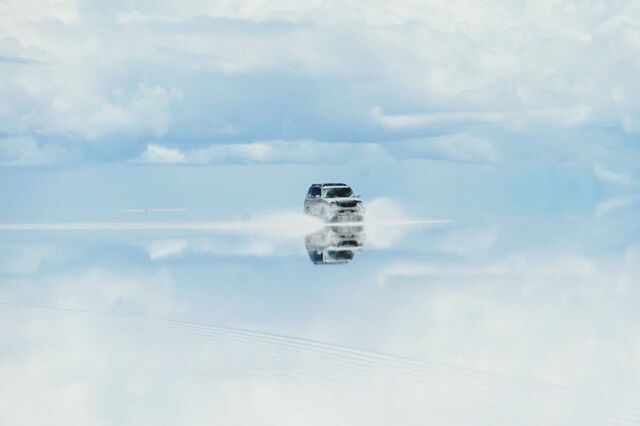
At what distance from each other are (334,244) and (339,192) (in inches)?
235

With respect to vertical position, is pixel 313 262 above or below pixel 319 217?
below

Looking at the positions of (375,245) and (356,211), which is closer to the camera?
(375,245)

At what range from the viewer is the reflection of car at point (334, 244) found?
1723 cm

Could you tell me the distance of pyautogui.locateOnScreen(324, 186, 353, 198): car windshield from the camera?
83.8 feet

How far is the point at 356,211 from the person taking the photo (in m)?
25.8

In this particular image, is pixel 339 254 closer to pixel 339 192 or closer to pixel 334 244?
pixel 334 244

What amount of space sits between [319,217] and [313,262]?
9282 millimetres

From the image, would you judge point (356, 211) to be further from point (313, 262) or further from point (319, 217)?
point (313, 262)

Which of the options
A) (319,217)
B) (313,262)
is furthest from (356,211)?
(313,262)

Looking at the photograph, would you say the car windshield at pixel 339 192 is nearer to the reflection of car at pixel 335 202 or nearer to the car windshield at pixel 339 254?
the reflection of car at pixel 335 202

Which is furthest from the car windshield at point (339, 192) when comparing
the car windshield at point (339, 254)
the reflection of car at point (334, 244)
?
the car windshield at point (339, 254)

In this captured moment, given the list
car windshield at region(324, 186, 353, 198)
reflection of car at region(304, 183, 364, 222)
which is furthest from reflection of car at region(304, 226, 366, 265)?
car windshield at region(324, 186, 353, 198)

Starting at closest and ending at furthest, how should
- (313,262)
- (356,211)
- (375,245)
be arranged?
1. (313,262)
2. (375,245)
3. (356,211)

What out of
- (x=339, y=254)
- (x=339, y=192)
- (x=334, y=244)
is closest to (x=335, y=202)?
(x=339, y=192)
